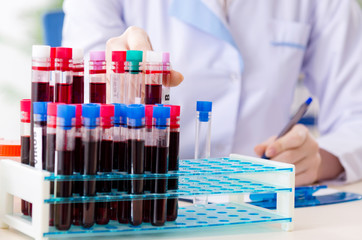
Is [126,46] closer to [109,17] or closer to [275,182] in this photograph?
[275,182]

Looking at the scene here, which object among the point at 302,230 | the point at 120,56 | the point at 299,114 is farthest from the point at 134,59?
the point at 299,114

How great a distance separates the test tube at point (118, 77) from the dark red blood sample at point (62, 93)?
0.29ft

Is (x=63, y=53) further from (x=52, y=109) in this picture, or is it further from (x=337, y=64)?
(x=337, y=64)

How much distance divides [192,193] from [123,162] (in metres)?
0.11

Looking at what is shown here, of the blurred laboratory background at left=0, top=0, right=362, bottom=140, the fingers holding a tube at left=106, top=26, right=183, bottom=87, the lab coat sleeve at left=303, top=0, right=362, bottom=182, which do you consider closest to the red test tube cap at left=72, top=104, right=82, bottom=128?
the fingers holding a tube at left=106, top=26, right=183, bottom=87

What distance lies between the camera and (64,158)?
76 centimetres

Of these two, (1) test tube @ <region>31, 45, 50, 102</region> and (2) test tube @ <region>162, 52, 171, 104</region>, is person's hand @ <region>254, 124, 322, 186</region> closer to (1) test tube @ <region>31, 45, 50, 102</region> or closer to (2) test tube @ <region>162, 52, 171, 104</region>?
(2) test tube @ <region>162, 52, 171, 104</region>

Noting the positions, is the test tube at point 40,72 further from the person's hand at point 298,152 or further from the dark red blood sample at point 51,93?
the person's hand at point 298,152

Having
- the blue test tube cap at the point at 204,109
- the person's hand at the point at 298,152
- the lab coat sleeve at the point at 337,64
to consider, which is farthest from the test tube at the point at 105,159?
the lab coat sleeve at the point at 337,64

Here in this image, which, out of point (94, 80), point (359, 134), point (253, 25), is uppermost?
point (253, 25)

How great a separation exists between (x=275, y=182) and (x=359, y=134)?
29.9 inches

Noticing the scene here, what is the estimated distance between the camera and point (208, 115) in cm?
103

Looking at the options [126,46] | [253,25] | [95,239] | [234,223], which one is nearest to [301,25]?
[253,25]

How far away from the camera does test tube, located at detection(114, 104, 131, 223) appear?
81 centimetres
